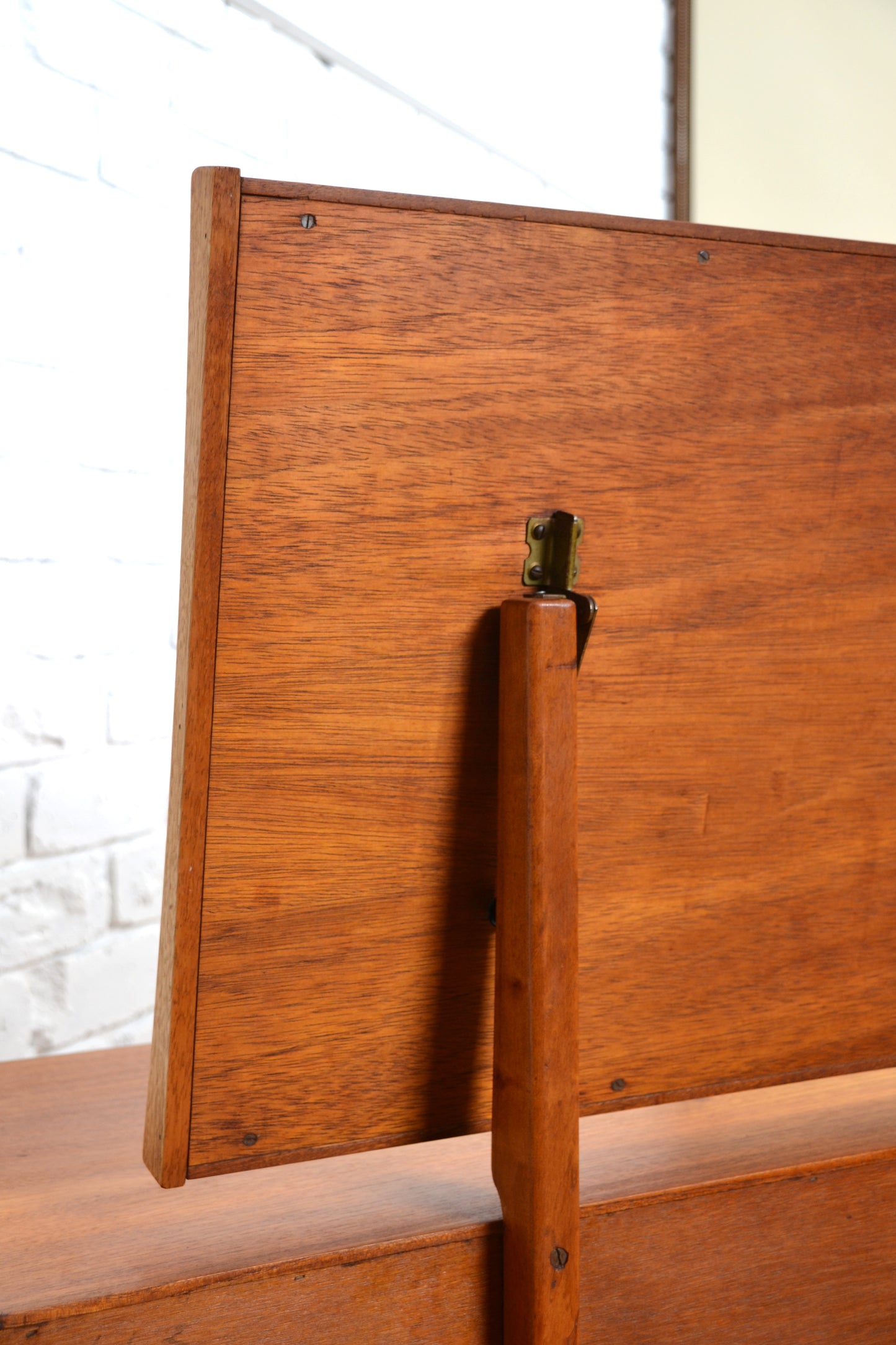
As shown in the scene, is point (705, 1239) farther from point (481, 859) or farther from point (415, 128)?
point (415, 128)

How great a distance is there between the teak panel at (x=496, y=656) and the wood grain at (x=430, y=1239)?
43 millimetres

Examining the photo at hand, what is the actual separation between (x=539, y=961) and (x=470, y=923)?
0.13ft

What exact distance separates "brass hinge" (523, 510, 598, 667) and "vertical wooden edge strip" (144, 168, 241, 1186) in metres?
0.12

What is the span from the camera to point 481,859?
0.49m

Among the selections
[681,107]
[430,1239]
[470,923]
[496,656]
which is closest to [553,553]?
[496,656]

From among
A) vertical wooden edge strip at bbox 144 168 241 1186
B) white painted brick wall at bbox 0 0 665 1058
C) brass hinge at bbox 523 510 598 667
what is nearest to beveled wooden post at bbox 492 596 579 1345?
brass hinge at bbox 523 510 598 667

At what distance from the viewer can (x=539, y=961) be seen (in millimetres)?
461

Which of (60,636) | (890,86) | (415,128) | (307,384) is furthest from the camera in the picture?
(890,86)

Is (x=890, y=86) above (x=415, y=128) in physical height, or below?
above

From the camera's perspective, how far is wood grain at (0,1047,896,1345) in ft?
1.46

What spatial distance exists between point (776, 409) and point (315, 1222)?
0.40m

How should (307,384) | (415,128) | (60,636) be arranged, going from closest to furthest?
1. (307,384)
2. (60,636)
3. (415,128)

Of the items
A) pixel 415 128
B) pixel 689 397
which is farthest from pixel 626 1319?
pixel 415 128

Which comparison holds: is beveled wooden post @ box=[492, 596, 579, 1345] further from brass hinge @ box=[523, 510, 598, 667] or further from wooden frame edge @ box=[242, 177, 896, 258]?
wooden frame edge @ box=[242, 177, 896, 258]
